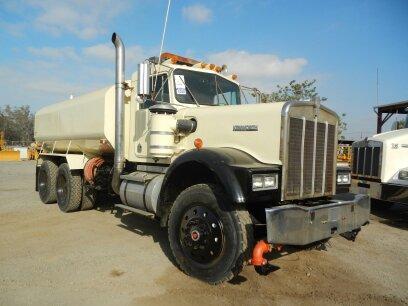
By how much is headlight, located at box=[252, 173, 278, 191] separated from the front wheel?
37 cm

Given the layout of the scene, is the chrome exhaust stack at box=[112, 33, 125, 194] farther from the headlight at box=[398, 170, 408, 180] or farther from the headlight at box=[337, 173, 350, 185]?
the headlight at box=[398, 170, 408, 180]

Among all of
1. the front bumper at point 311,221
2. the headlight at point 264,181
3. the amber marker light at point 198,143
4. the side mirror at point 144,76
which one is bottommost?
the front bumper at point 311,221

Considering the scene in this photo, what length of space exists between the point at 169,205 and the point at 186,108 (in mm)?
1530

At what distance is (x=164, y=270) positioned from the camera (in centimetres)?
478

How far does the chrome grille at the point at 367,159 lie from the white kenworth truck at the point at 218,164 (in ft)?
12.7

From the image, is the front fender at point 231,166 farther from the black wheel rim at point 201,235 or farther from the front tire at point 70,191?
the front tire at point 70,191

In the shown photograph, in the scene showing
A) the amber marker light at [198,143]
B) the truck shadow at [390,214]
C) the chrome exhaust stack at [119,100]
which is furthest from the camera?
the truck shadow at [390,214]

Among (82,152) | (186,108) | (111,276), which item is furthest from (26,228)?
(186,108)

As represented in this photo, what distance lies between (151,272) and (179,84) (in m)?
2.92

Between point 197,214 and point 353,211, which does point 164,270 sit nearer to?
point 197,214

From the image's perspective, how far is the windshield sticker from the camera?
19.9 feet

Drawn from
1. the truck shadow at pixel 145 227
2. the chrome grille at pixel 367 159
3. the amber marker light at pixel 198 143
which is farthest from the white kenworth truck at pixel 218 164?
the chrome grille at pixel 367 159

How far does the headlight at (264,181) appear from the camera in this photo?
3939mm

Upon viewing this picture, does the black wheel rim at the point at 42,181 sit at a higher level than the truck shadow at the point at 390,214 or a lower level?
higher
